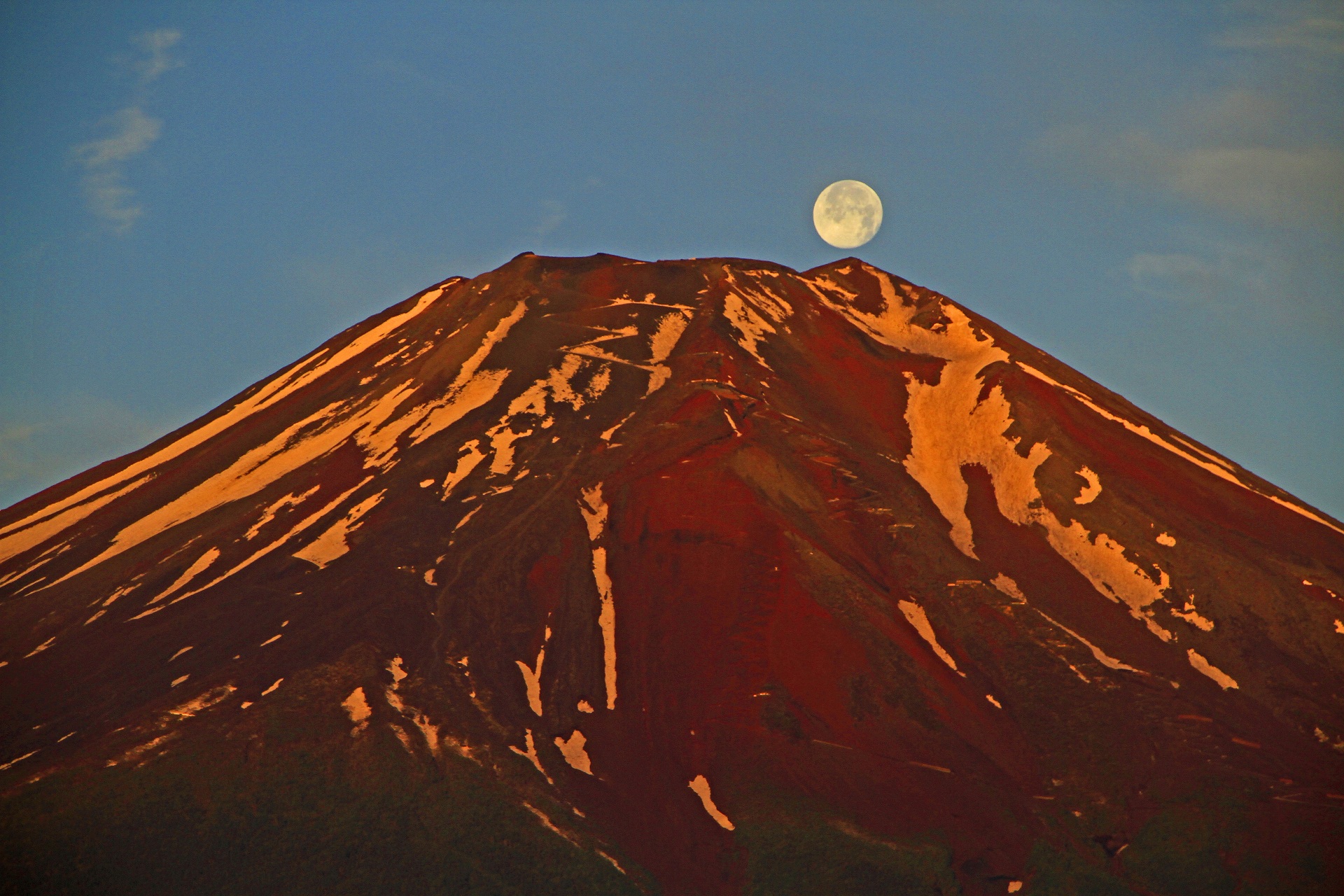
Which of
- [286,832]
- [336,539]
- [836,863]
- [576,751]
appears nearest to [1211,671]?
[836,863]

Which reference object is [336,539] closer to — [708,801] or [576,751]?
[576,751]

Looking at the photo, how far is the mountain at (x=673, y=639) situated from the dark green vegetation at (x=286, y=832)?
14cm

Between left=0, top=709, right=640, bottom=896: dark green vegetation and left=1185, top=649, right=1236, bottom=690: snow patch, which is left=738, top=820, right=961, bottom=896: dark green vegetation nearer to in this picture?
left=0, top=709, right=640, bottom=896: dark green vegetation

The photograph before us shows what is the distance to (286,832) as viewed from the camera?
46.6m

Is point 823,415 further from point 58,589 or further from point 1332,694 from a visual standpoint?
point 58,589

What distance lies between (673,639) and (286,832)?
18695 millimetres

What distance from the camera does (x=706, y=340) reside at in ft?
256

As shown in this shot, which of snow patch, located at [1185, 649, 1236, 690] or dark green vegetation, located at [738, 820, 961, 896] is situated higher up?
dark green vegetation, located at [738, 820, 961, 896]

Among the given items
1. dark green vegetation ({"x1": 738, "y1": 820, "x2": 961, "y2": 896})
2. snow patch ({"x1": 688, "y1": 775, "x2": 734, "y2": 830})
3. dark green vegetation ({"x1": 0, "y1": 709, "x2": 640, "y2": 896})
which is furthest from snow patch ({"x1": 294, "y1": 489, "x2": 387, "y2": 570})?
dark green vegetation ({"x1": 738, "y1": 820, "x2": 961, "y2": 896})

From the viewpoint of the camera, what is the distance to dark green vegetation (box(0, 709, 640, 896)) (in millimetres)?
44469

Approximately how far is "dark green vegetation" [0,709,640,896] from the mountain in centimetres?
14

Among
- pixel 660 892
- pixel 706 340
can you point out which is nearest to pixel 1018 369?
pixel 706 340

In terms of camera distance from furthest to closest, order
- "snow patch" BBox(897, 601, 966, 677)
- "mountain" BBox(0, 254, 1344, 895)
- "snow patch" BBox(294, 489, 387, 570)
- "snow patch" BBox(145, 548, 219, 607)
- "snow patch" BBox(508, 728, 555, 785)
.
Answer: "snow patch" BBox(294, 489, 387, 570) < "snow patch" BBox(145, 548, 219, 607) < "snow patch" BBox(897, 601, 966, 677) < "snow patch" BBox(508, 728, 555, 785) < "mountain" BBox(0, 254, 1344, 895)

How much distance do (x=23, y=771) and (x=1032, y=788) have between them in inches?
1595
